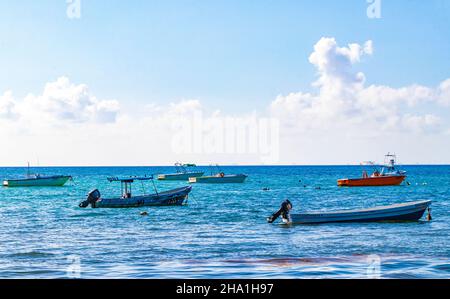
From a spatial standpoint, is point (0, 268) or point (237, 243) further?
point (237, 243)

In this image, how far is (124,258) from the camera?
27922 mm

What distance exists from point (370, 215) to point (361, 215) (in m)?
0.84

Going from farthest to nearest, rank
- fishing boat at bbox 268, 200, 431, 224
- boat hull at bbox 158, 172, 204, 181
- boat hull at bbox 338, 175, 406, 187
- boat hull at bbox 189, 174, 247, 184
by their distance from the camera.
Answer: boat hull at bbox 158, 172, 204, 181, boat hull at bbox 189, 174, 247, 184, boat hull at bbox 338, 175, 406, 187, fishing boat at bbox 268, 200, 431, 224

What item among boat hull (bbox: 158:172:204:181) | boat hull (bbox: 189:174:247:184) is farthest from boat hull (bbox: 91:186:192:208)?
boat hull (bbox: 158:172:204:181)

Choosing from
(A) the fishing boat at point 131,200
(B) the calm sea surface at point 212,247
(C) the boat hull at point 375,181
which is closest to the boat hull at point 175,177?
(C) the boat hull at point 375,181

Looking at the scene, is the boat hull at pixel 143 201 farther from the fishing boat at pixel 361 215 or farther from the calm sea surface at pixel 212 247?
the fishing boat at pixel 361 215

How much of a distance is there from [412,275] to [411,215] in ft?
86.8

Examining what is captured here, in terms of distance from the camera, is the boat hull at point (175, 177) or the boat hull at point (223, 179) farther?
the boat hull at point (175, 177)

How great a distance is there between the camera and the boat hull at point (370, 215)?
144 feet

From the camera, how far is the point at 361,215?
4500 centimetres

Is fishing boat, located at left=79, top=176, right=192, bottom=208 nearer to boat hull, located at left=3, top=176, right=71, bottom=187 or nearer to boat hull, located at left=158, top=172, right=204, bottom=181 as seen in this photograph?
boat hull, located at left=3, top=176, right=71, bottom=187

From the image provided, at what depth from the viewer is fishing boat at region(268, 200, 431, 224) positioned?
43750mm
